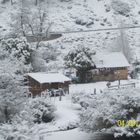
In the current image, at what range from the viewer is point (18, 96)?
28.8 m

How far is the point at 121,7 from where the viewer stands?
8100 cm

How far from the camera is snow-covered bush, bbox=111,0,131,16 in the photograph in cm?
8050

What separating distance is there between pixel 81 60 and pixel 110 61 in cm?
512

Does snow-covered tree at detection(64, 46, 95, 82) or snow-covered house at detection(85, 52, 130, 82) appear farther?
snow-covered house at detection(85, 52, 130, 82)

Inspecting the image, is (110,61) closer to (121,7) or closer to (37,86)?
(37,86)

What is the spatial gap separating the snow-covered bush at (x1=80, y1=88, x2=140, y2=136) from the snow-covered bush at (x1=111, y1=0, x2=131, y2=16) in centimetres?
5405

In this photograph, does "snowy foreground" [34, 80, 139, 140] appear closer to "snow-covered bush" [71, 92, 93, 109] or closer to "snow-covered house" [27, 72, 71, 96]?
"snow-covered bush" [71, 92, 93, 109]

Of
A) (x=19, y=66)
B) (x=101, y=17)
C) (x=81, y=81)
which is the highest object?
(x=101, y=17)

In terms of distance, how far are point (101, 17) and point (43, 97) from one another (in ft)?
154

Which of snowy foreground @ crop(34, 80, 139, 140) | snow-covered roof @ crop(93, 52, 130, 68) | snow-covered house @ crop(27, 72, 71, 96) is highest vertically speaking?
snow-covered roof @ crop(93, 52, 130, 68)

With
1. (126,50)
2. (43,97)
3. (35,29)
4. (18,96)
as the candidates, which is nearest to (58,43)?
(35,29)

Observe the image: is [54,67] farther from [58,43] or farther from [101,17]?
[101,17]

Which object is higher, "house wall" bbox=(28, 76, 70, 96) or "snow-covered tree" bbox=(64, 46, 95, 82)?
"snow-covered tree" bbox=(64, 46, 95, 82)

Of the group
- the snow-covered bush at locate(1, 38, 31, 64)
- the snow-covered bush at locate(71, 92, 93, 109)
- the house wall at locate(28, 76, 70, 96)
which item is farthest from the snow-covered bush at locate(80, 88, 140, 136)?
the snow-covered bush at locate(1, 38, 31, 64)
